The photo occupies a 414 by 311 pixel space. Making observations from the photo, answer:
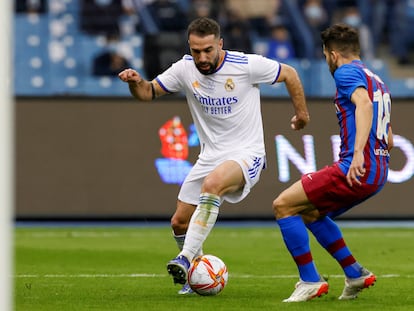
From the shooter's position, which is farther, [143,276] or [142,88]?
[143,276]

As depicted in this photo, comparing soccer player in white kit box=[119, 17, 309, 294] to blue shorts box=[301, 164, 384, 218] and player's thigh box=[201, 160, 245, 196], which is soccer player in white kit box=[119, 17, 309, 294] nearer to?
player's thigh box=[201, 160, 245, 196]

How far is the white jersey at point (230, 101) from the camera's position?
774 centimetres

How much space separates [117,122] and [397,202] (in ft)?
14.1

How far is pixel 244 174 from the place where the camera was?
24.7 ft

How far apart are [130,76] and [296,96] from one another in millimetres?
1286

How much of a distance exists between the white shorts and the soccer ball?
0.52 meters

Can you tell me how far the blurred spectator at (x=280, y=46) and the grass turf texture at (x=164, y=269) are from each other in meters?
4.17

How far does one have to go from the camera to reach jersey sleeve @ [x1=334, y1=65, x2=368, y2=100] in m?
6.64

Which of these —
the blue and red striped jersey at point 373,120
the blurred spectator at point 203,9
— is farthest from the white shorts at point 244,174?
the blurred spectator at point 203,9

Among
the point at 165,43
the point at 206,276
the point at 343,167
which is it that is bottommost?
the point at 206,276

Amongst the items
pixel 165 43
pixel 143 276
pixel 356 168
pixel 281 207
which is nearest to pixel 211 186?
pixel 281 207

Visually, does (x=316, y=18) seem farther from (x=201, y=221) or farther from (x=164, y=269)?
(x=201, y=221)

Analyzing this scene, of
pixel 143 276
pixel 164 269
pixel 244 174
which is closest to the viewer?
pixel 244 174

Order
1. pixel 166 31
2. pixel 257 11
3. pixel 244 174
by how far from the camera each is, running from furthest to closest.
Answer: pixel 257 11 → pixel 166 31 → pixel 244 174
